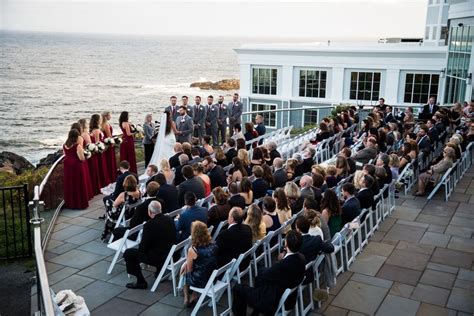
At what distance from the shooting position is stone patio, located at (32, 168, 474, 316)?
6434 mm

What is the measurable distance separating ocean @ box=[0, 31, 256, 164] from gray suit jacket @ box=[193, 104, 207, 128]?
2680 cm

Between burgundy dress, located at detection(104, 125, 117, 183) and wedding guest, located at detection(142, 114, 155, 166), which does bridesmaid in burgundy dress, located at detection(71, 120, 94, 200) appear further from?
wedding guest, located at detection(142, 114, 155, 166)

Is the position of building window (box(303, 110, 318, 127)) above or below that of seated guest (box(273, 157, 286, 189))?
below

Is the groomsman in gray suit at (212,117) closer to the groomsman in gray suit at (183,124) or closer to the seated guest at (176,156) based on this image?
the groomsman in gray suit at (183,124)

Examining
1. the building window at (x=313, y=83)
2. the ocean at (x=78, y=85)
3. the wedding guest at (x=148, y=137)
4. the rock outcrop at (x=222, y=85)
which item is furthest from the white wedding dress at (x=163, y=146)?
the rock outcrop at (x=222, y=85)

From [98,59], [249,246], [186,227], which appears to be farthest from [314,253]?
[98,59]

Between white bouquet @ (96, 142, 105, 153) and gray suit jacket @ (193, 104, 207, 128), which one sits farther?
gray suit jacket @ (193, 104, 207, 128)

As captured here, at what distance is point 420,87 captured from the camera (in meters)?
29.8

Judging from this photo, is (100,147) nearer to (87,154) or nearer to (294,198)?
(87,154)

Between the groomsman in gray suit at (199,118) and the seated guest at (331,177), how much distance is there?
6.35 metres

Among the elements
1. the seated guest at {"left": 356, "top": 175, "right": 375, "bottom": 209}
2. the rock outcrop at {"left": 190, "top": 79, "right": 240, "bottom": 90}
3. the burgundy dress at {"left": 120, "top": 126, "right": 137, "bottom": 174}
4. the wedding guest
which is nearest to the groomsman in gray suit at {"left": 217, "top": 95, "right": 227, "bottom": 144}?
the wedding guest

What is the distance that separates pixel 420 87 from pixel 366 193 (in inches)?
939

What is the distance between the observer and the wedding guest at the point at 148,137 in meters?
12.6

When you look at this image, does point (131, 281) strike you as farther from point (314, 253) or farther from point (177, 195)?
point (314, 253)
